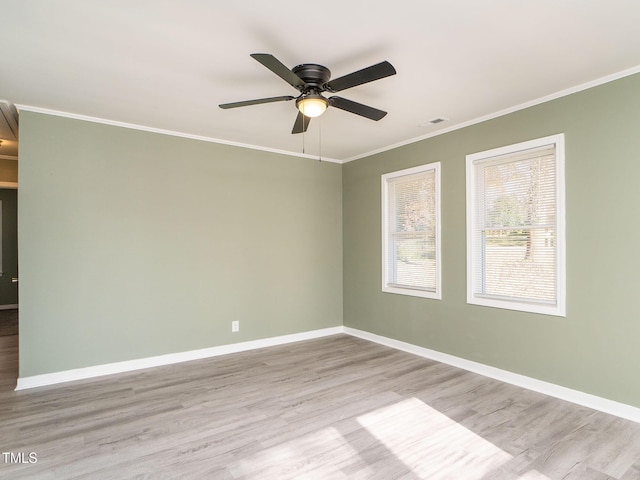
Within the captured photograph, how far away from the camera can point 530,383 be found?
3.32 m

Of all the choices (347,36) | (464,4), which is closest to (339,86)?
Result: (347,36)

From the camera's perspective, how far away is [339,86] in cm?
234

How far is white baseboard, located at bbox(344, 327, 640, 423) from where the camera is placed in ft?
9.08

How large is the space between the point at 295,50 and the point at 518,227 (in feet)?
8.61

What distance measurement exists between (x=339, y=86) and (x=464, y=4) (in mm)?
820

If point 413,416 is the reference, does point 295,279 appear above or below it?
above

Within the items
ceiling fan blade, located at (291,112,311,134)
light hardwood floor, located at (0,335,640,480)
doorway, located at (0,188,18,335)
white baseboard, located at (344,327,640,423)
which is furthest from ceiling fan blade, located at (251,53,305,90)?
doorway, located at (0,188,18,335)

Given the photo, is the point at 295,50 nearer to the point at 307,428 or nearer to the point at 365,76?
the point at 365,76

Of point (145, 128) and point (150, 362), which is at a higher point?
point (145, 128)

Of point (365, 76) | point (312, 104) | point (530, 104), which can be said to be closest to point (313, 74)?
point (312, 104)

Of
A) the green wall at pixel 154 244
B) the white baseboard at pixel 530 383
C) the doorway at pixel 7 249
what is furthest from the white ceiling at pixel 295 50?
the doorway at pixel 7 249

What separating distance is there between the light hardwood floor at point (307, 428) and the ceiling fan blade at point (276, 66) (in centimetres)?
238

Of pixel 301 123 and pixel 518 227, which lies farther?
pixel 518 227

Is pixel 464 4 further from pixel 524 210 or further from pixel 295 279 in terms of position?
pixel 295 279
